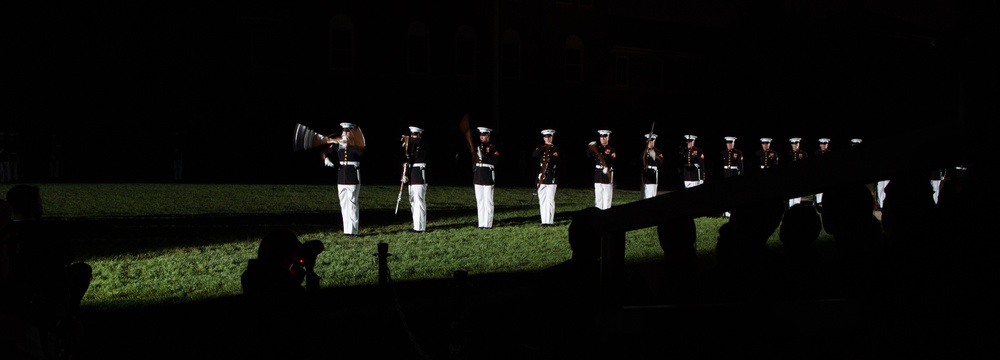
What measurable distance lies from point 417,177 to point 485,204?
147cm

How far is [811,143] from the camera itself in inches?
1642

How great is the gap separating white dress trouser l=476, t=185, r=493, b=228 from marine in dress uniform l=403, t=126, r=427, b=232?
1115 mm

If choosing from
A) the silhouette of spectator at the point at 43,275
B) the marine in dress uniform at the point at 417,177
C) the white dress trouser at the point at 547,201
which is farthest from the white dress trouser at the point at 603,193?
the silhouette of spectator at the point at 43,275

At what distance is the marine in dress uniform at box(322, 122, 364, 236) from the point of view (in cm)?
1511

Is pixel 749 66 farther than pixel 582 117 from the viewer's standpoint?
Yes

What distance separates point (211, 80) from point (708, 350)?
30.7 meters

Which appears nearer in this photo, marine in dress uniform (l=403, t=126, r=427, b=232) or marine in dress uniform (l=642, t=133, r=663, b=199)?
marine in dress uniform (l=403, t=126, r=427, b=232)

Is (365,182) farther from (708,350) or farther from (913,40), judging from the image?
(913,40)

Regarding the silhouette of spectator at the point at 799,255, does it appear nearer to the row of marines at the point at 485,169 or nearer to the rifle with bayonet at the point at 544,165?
the row of marines at the point at 485,169

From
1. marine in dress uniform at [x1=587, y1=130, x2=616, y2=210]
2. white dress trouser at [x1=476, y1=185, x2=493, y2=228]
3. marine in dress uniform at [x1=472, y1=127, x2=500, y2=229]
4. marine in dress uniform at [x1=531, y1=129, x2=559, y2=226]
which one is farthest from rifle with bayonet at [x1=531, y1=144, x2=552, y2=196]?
white dress trouser at [x1=476, y1=185, x2=493, y2=228]

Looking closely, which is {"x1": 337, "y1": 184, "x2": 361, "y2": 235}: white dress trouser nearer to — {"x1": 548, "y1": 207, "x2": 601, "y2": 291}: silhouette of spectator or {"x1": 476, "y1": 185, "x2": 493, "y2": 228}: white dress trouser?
{"x1": 476, "y1": 185, "x2": 493, "y2": 228}: white dress trouser

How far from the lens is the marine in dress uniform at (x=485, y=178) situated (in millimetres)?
16516

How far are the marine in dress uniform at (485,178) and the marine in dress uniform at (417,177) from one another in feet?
3.70

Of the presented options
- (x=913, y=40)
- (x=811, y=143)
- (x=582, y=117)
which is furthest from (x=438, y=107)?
(x=913, y=40)
